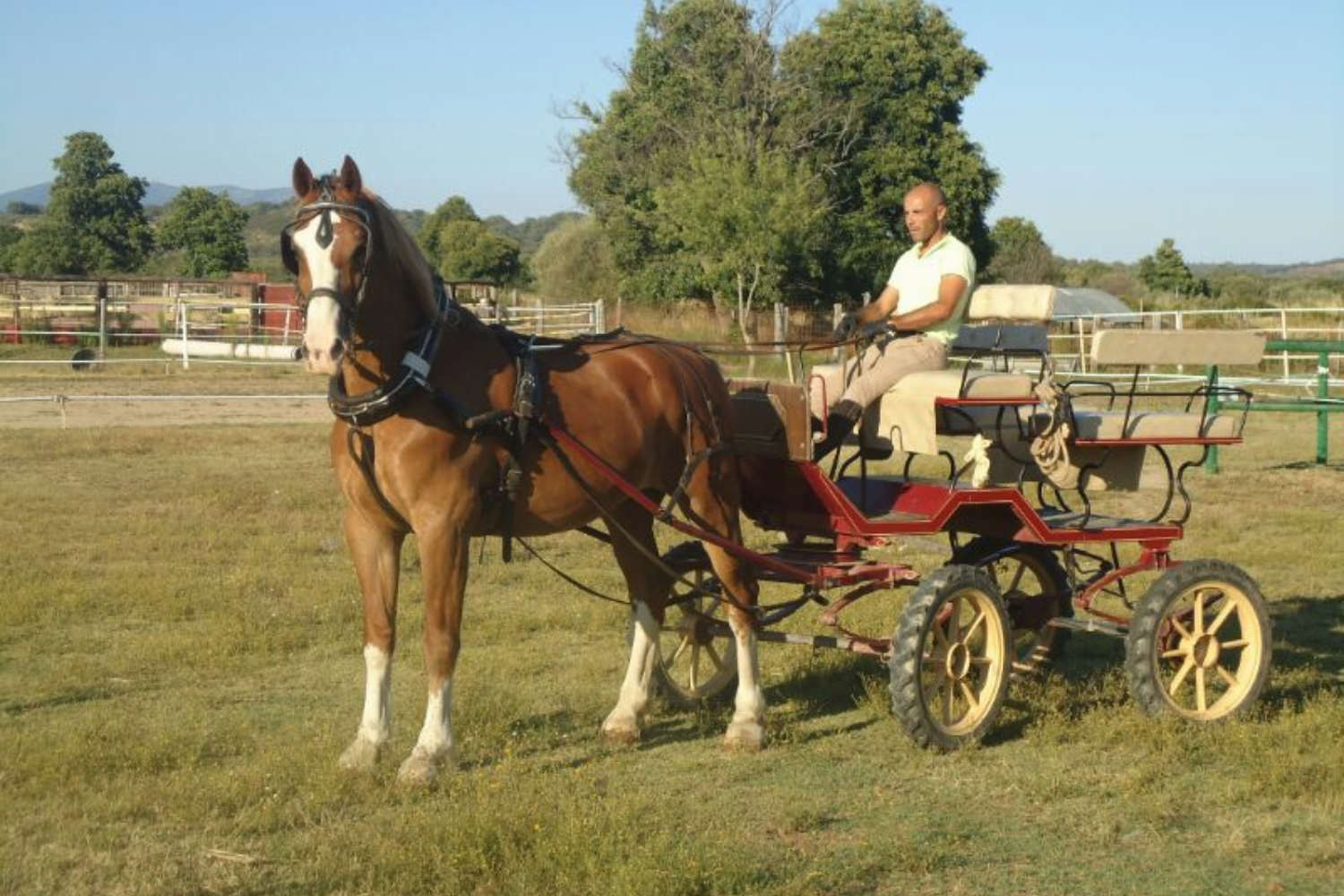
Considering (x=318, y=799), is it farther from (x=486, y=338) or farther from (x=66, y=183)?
(x=66, y=183)

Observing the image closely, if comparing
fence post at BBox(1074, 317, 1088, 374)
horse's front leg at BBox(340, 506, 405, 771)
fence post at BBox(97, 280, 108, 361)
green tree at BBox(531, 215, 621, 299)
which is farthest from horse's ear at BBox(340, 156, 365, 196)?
green tree at BBox(531, 215, 621, 299)

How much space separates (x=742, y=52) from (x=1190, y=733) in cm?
4306

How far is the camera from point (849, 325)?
760 cm

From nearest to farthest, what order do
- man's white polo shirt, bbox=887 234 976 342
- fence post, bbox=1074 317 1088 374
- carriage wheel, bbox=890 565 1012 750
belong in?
carriage wheel, bbox=890 565 1012 750, man's white polo shirt, bbox=887 234 976 342, fence post, bbox=1074 317 1088 374

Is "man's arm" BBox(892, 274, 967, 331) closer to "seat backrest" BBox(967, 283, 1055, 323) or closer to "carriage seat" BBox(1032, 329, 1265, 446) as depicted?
"seat backrest" BBox(967, 283, 1055, 323)

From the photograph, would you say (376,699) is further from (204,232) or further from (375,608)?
(204,232)

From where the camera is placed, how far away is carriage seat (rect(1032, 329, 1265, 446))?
7.20m

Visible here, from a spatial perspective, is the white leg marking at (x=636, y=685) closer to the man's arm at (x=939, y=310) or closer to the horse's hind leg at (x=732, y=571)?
the horse's hind leg at (x=732, y=571)

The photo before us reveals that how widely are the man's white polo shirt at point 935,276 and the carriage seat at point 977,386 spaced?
0.24 m

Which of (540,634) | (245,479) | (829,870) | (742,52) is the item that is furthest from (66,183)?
(829,870)

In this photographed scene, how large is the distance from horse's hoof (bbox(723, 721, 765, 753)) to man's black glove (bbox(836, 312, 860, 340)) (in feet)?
6.19

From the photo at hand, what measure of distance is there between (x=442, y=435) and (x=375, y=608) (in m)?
0.84

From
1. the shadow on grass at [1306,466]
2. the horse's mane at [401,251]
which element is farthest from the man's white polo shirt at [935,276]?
the shadow on grass at [1306,466]

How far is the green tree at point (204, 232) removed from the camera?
220 ft
